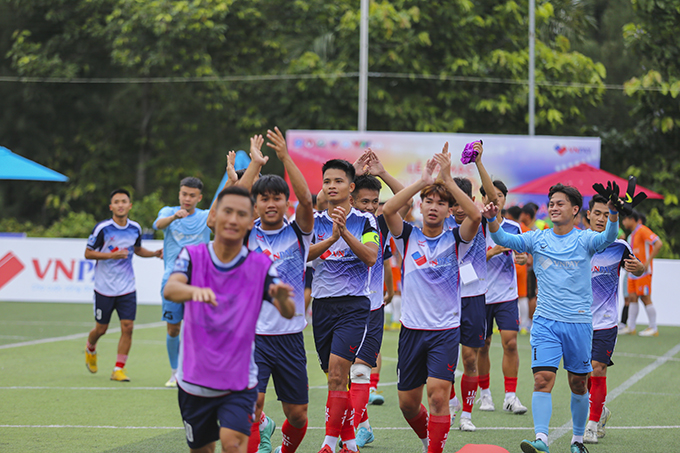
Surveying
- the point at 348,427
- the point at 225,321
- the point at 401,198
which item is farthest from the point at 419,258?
the point at 225,321

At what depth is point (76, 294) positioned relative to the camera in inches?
703

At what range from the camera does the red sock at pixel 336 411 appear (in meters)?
5.79

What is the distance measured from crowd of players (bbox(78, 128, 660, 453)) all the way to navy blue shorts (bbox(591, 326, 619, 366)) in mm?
13

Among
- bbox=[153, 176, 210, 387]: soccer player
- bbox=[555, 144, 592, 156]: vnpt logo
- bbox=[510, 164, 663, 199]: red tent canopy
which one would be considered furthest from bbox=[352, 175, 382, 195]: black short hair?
bbox=[555, 144, 592, 156]: vnpt logo

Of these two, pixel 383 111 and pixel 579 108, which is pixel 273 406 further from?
pixel 579 108

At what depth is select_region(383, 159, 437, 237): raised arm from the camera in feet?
17.8

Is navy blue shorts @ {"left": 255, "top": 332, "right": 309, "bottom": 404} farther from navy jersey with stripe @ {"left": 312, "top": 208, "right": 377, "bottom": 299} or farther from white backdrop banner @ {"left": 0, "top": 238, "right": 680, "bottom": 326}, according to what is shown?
white backdrop banner @ {"left": 0, "top": 238, "right": 680, "bottom": 326}

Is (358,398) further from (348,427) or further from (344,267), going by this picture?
(344,267)

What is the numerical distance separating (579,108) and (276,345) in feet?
68.3

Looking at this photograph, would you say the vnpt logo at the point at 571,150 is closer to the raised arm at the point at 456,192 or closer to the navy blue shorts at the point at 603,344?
the navy blue shorts at the point at 603,344

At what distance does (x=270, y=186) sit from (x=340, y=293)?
49.8 inches

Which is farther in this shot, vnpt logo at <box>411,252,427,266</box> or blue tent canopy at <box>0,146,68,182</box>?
blue tent canopy at <box>0,146,68,182</box>

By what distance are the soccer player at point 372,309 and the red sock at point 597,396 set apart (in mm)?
Answer: 2059

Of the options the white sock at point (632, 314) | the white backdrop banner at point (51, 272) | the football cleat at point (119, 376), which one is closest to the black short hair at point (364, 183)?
the football cleat at point (119, 376)
